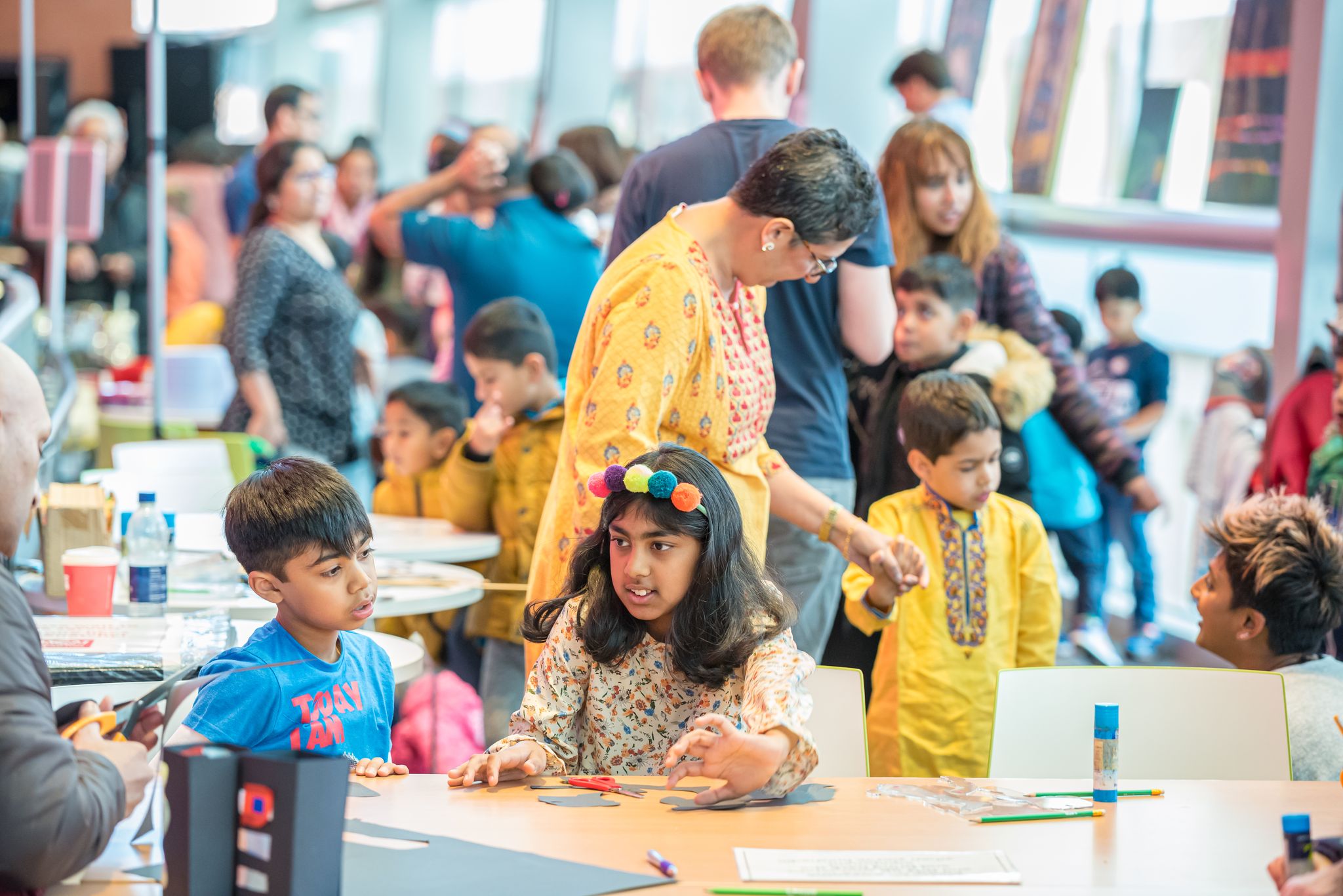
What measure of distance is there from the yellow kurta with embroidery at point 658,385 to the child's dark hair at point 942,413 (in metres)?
0.75

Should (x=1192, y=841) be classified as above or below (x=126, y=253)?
below

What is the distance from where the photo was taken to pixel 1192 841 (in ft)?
6.45

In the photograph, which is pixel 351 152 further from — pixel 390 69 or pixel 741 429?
pixel 390 69

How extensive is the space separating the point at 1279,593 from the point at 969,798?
3.45 feet

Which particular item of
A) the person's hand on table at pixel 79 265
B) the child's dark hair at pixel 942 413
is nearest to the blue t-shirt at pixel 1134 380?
the child's dark hair at pixel 942 413

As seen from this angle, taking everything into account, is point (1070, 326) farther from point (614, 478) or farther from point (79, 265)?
point (79, 265)

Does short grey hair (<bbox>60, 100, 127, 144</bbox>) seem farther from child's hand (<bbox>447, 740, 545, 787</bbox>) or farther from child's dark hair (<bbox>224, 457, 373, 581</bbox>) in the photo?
child's hand (<bbox>447, 740, 545, 787</bbox>)

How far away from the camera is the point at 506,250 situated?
474 cm

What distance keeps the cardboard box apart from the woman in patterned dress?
1.77m

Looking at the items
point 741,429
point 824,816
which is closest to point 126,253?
point 741,429

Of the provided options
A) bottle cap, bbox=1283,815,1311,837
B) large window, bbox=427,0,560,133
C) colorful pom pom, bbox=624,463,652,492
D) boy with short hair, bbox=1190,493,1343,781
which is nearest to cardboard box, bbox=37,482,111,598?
colorful pom pom, bbox=624,463,652,492

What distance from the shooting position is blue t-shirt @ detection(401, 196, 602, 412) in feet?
15.6

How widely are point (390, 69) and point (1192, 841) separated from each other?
574 inches

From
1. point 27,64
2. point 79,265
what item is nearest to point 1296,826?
point 27,64
